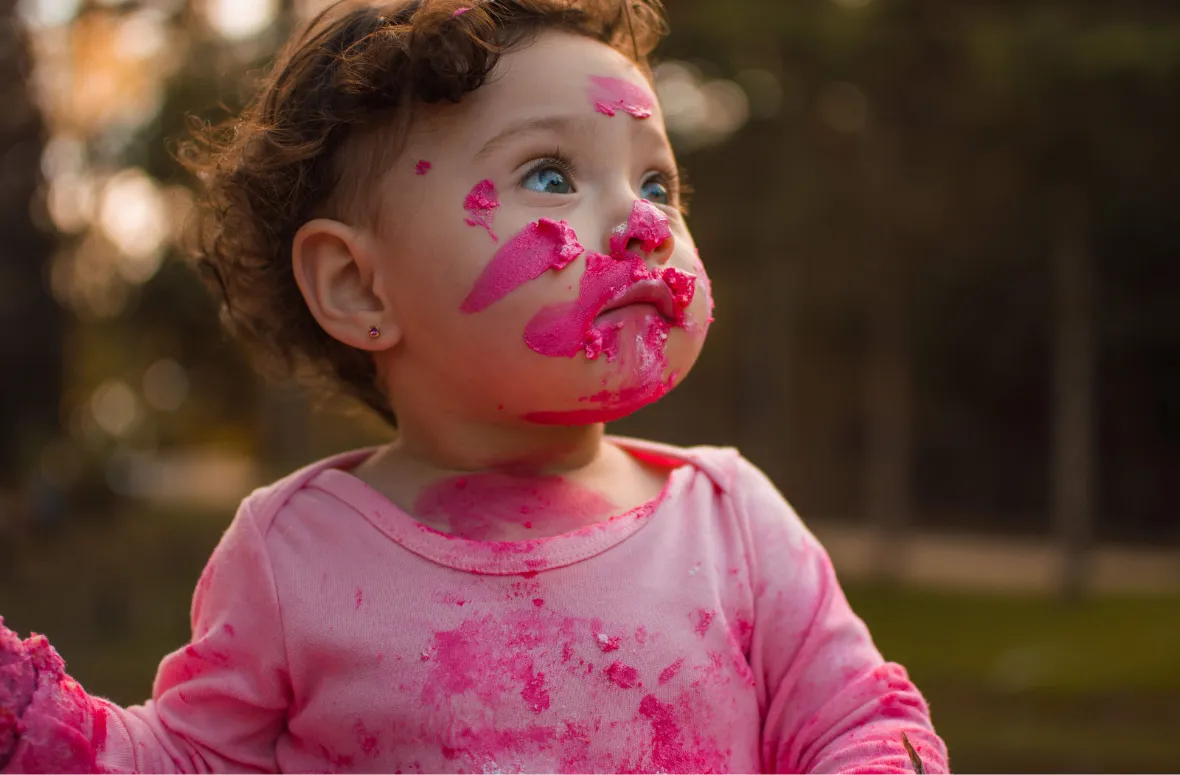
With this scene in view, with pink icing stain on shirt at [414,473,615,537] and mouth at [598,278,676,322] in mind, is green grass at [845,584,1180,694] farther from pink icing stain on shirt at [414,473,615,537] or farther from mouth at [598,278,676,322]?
mouth at [598,278,676,322]

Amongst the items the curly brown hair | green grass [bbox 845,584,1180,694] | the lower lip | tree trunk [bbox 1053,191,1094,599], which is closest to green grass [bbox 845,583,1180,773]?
green grass [bbox 845,584,1180,694]

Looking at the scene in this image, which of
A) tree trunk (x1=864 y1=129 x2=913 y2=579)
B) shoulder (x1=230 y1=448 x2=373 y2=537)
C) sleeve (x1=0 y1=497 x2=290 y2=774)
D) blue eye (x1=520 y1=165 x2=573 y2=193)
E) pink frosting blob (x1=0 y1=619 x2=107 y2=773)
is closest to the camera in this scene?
pink frosting blob (x1=0 y1=619 x2=107 y2=773)

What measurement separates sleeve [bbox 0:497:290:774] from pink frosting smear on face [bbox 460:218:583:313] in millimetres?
520

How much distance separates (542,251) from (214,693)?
0.79 metres

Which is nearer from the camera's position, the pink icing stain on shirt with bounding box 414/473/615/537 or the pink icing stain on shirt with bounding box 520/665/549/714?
the pink icing stain on shirt with bounding box 520/665/549/714

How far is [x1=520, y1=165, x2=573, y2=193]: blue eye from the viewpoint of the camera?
5.44 ft

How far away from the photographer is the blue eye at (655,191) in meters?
1.79

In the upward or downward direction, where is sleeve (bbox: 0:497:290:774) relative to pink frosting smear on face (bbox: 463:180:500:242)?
downward

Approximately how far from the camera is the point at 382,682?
5.28 ft

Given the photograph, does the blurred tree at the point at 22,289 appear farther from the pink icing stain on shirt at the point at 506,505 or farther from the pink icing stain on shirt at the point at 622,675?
the pink icing stain on shirt at the point at 622,675

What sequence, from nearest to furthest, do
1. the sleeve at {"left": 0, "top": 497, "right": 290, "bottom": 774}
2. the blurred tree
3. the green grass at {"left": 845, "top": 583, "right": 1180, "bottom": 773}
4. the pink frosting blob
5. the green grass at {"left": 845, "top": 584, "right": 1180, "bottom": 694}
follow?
1. the pink frosting blob
2. the sleeve at {"left": 0, "top": 497, "right": 290, "bottom": 774}
3. the green grass at {"left": 845, "top": 583, "right": 1180, "bottom": 773}
4. the green grass at {"left": 845, "top": 584, "right": 1180, "bottom": 694}
5. the blurred tree

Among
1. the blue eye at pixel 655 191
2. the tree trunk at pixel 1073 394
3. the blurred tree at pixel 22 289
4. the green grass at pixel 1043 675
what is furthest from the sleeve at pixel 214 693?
the blurred tree at pixel 22 289

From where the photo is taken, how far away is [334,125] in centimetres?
178

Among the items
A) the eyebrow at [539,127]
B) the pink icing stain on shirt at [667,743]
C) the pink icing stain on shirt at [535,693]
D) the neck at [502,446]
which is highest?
the eyebrow at [539,127]
